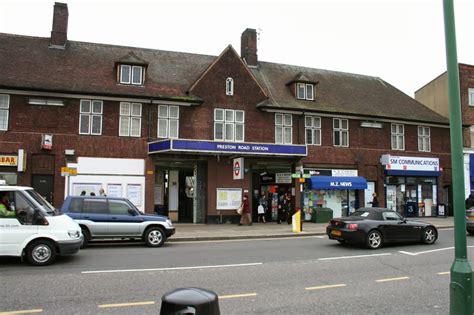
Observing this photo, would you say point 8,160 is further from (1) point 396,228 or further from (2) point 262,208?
(1) point 396,228

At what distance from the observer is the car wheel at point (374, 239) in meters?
13.5

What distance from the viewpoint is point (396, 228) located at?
45.9 ft

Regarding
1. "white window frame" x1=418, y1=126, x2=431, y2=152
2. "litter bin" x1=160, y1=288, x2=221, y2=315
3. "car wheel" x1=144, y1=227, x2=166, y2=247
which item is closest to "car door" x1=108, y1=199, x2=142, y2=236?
"car wheel" x1=144, y1=227, x2=166, y2=247

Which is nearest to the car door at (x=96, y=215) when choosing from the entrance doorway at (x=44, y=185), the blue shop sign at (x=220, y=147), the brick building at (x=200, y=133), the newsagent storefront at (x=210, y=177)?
the brick building at (x=200, y=133)

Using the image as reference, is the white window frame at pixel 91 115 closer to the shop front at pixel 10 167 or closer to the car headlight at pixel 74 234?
the shop front at pixel 10 167

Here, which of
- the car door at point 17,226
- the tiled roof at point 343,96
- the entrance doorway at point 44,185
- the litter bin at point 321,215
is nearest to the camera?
the car door at point 17,226

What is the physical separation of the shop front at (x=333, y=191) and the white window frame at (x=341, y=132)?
1835mm

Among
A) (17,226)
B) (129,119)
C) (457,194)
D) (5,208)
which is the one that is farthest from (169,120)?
(457,194)

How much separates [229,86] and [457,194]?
20.2 metres

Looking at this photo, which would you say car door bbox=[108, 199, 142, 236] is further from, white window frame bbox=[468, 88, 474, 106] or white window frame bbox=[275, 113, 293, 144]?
white window frame bbox=[468, 88, 474, 106]

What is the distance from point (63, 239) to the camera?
1017 cm

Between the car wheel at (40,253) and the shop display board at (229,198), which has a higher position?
the shop display board at (229,198)

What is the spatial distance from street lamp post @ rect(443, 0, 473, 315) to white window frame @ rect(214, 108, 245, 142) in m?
19.0

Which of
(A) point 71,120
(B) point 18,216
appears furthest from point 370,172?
(B) point 18,216
